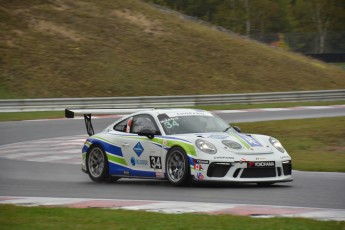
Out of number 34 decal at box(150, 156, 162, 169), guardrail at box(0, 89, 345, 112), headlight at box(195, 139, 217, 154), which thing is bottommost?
guardrail at box(0, 89, 345, 112)

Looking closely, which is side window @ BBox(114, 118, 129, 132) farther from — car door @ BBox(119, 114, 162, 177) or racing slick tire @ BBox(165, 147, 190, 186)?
racing slick tire @ BBox(165, 147, 190, 186)

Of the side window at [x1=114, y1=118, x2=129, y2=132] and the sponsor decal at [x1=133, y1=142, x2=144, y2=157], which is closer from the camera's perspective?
the sponsor decal at [x1=133, y1=142, x2=144, y2=157]

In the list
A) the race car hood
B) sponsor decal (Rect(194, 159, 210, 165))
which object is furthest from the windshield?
sponsor decal (Rect(194, 159, 210, 165))

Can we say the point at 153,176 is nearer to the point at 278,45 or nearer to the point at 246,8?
the point at 278,45

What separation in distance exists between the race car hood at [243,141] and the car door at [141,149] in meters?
0.73

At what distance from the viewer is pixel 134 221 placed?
8344 mm

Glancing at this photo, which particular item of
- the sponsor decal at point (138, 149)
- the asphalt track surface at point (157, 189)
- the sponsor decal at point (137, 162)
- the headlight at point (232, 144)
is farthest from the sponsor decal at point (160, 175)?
the headlight at point (232, 144)

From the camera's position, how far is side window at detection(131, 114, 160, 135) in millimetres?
12891

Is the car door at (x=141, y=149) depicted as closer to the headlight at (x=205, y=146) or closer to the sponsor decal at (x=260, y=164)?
the headlight at (x=205, y=146)

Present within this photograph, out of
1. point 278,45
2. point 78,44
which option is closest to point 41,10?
point 78,44

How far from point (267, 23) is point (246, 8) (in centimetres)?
675

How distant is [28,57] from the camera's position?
1604 inches

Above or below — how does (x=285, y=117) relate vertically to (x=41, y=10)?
below

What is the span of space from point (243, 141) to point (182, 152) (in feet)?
2.99
